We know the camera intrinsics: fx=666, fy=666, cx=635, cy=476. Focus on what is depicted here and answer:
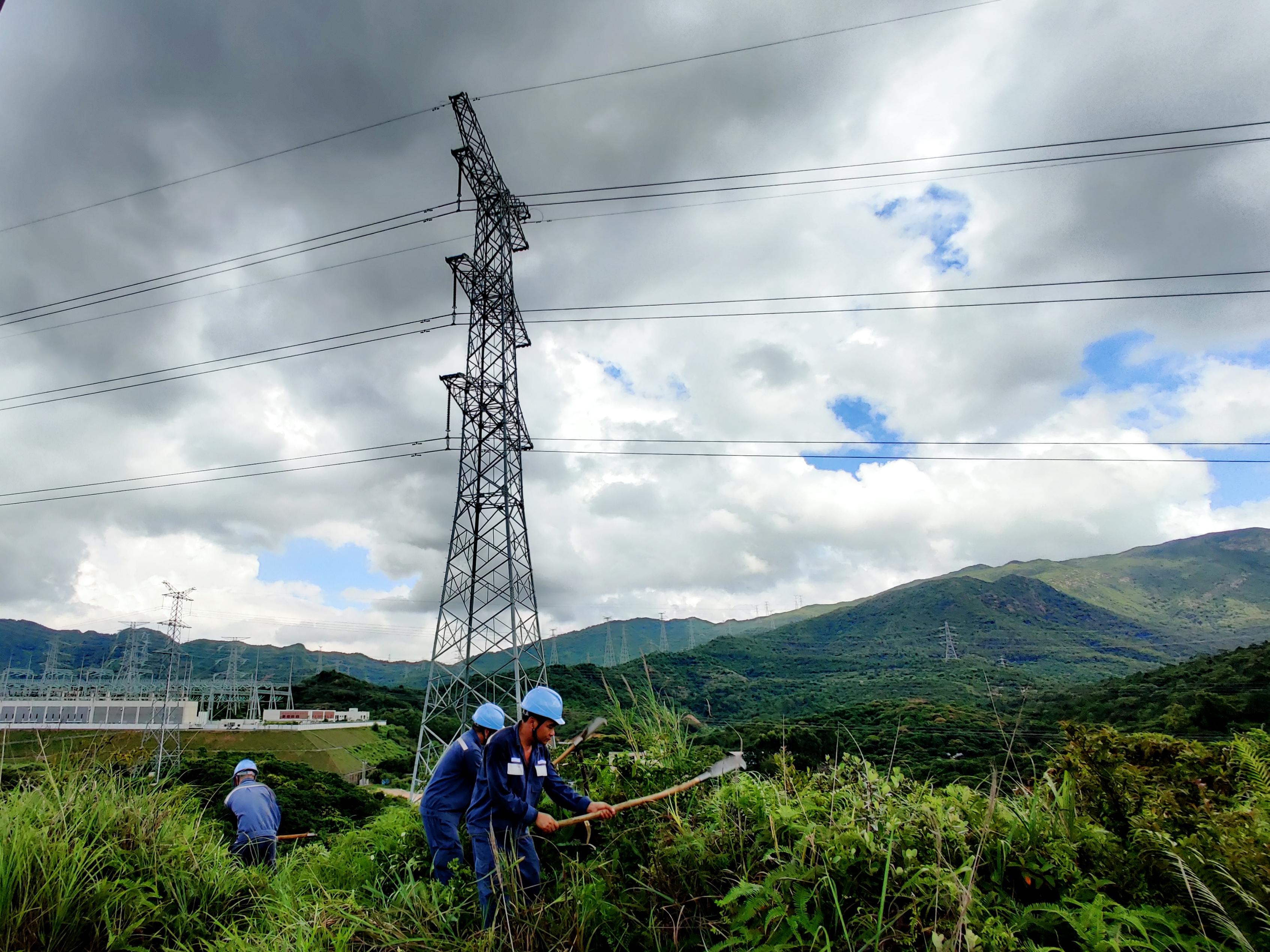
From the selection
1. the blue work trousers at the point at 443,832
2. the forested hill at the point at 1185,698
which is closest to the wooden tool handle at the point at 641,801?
the blue work trousers at the point at 443,832

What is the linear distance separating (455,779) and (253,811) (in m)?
2.83

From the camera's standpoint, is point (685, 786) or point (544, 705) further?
point (544, 705)

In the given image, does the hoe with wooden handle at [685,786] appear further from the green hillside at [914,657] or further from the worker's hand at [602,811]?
the green hillside at [914,657]

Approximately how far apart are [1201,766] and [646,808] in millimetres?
3006

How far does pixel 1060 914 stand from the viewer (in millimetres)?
2555

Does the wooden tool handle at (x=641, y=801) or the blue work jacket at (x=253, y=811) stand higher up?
the wooden tool handle at (x=641, y=801)

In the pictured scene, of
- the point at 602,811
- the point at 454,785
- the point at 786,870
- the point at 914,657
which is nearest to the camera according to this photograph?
the point at 786,870

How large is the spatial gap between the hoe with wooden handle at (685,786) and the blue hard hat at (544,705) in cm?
71

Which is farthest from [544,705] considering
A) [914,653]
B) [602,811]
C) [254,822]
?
[914,653]

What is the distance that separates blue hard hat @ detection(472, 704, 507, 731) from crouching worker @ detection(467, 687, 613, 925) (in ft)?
4.30

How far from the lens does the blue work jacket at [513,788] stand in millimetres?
4289

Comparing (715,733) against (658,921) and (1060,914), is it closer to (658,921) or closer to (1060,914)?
(658,921)

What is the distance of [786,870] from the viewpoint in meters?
2.93

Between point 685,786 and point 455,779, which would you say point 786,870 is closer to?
point 685,786
